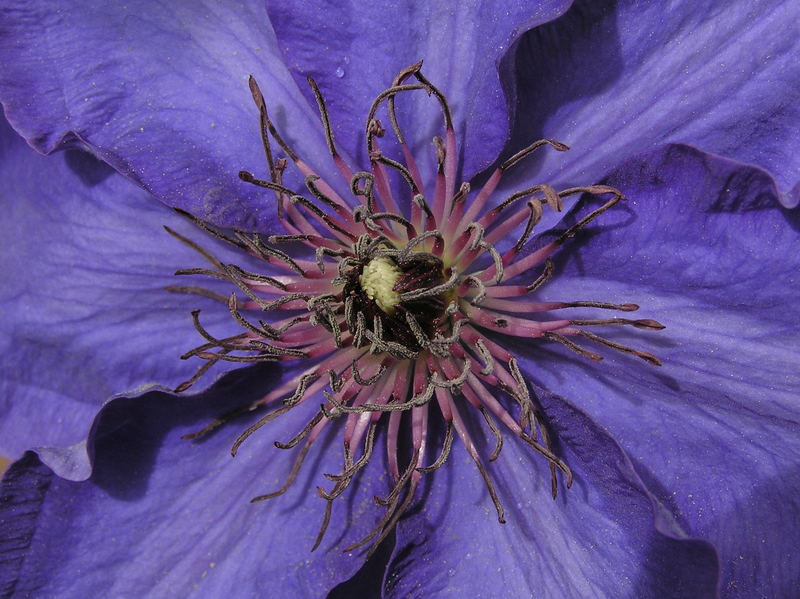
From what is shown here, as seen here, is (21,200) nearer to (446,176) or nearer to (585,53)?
(446,176)

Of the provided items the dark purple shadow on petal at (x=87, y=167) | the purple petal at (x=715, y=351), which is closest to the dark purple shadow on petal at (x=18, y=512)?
the dark purple shadow on petal at (x=87, y=167)

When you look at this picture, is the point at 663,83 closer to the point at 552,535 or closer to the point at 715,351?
the point at 715,351

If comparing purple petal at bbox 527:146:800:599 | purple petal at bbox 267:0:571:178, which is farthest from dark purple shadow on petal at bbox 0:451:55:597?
purple petal at bbox 527:146:800:599

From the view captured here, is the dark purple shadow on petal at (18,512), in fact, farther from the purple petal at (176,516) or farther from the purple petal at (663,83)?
the purple petal at (663,83)

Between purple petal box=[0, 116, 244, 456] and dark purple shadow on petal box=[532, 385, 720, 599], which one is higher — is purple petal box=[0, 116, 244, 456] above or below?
above

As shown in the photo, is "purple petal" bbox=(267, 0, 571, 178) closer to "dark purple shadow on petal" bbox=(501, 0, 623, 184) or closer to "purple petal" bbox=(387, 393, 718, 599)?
"dark purple shadow on petal" bbox=(501, 0, 623, 184)

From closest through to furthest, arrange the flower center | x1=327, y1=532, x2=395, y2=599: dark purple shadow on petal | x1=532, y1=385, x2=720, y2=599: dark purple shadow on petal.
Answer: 1. x1=532, y1=385, x2=720, y2=599: dark purple shadow on petal
2. the flower center
3. x1=327, y1=532, x2=395, y2=599: dark purple shadow on petal

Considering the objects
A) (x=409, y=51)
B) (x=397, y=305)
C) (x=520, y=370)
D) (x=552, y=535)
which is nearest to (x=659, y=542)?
(x=552, y=535)

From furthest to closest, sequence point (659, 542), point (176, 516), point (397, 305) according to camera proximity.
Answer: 1. point (176, 516)
2. point (397, 305)
3. point (659, 542)
